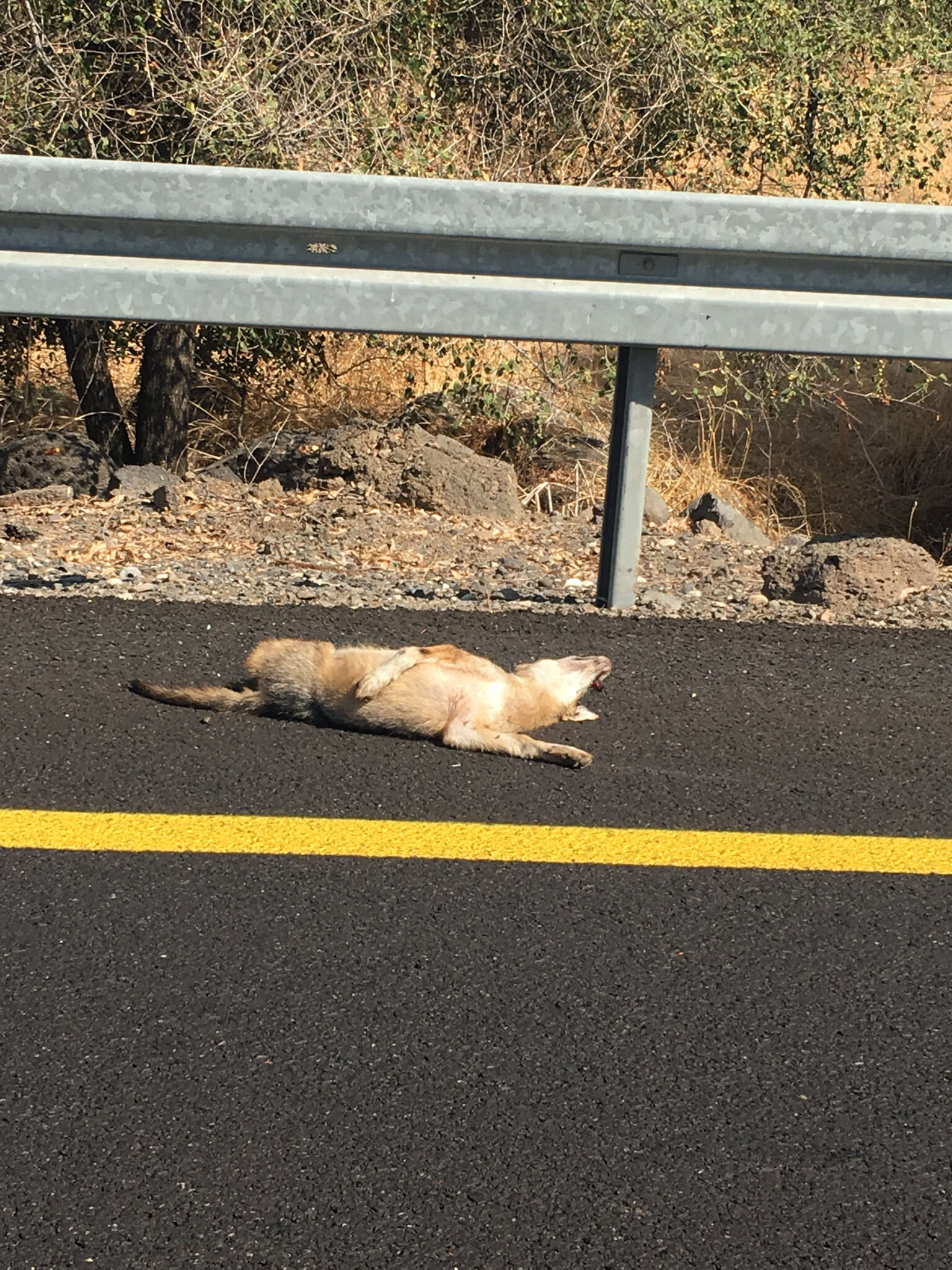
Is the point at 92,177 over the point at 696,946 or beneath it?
over

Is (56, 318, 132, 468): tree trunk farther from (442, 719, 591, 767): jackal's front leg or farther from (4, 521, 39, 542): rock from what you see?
(442, 719, 591, 767): jackal's front leg

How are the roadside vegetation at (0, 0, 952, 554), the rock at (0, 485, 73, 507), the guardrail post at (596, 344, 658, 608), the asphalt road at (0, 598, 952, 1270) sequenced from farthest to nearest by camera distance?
the roadside vegetation at (0, 0, 952, 554) → the rock at (0, 485, 73, 507) → the guardrail post at (596, 344, 658, 608) → the asphalt road at (0, 598, 952, 1270)

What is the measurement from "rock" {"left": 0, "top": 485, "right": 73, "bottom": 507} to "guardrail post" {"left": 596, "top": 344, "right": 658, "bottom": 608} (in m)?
2.77

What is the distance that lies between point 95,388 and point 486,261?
4.33 meters

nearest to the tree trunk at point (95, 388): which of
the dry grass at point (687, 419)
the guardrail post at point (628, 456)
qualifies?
the dry grass at point (687, 419)

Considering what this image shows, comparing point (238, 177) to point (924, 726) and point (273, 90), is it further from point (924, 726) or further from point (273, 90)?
point (273, 90)

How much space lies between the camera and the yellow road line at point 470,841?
3316 mm

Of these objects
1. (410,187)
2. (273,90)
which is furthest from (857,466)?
(410,187)

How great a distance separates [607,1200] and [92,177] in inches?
137

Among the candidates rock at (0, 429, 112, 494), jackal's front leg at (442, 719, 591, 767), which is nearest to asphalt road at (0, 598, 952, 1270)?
jackal's front leg at (442, 719, 591, 767)

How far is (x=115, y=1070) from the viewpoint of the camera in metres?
2.51

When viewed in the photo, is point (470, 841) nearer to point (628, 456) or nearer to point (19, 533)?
point (628, 456)

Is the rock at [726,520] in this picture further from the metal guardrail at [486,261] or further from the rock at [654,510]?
the metal guardrail at [486,261]

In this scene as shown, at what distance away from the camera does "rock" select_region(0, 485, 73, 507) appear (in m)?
6.73
